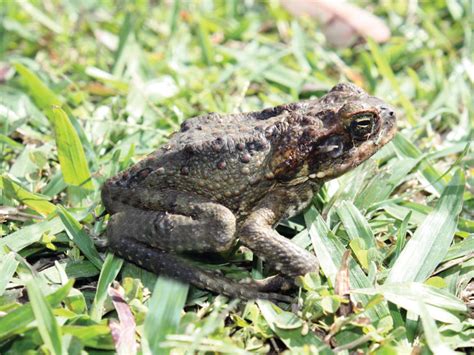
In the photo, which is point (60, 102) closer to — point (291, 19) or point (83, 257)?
point (83, 257)

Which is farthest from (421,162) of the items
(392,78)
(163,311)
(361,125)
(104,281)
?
(104,281)

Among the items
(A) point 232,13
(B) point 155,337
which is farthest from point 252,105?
(B) point 155,337

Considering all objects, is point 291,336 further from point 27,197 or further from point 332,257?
point 27,197

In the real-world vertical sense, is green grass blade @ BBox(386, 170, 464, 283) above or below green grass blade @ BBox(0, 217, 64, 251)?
above

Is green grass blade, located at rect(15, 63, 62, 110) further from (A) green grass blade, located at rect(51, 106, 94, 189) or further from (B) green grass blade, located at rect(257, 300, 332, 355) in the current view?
(B) green grass blade, located at rect(257, 300, 332, 355)

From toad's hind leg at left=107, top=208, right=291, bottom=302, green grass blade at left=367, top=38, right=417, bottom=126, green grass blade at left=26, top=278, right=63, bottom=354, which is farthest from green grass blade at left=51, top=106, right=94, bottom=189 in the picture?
green grass blade at left=367, top=38, right=417, bottom=126
